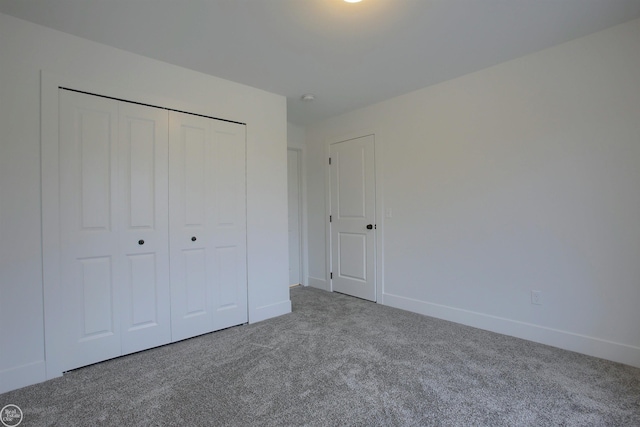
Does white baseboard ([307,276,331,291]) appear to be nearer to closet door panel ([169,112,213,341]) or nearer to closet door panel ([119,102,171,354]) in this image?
closet door panel ([169,112,213,341])

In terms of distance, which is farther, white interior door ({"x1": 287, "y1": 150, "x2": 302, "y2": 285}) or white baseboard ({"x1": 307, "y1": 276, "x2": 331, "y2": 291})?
white interior door ({"x1": 287, "y1": 150, "x2": 302, "y2": 285})

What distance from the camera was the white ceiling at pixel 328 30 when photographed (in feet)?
→ 6.38

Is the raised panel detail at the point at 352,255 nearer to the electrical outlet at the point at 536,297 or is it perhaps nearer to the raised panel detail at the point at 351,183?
the raised panel detail at the point at 351,183

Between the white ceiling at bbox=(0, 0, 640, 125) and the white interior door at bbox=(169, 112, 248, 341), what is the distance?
0.63 meters

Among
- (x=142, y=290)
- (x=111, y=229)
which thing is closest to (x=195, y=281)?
(x=142, y=290)

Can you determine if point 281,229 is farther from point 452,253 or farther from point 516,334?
point 516,334

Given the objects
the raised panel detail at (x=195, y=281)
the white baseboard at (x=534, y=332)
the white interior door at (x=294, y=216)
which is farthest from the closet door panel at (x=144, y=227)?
the white baseboard at (x=534, y=332)

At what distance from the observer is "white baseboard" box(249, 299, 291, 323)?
10.4 ft

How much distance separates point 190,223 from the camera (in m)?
2.76

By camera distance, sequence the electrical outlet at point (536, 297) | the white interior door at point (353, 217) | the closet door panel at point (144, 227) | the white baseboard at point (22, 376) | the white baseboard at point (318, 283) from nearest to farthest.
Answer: the white baseboard at point (22, 376), the closet door panel at point (144, 227), the electrical outlet at point (536, 297), the white interior door at point (353, 217), the white baseboard at point (318, 283)

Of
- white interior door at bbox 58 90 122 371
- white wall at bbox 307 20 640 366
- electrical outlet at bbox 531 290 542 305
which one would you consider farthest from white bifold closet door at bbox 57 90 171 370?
electrical outlet at bbox 531 290 542 305

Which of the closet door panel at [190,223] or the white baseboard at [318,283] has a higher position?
the closet door panel at [190,223]

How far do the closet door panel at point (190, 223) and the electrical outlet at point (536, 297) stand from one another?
290cm

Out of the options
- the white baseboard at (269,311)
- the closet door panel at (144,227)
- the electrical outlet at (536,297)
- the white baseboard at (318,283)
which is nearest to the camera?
the closet door panel at (144,227)
